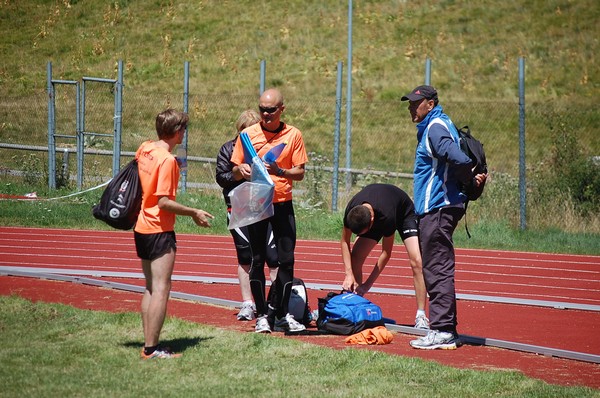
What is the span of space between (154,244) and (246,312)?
87.0 inches

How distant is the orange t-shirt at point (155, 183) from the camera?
768 cm

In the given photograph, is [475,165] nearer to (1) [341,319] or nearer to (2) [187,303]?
(1) [341,319]

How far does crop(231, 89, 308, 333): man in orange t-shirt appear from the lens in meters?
8.87

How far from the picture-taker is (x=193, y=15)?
44594 millimetres

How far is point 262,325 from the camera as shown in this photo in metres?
9.03

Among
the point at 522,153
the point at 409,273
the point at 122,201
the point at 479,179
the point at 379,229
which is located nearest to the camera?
the point at 122,201

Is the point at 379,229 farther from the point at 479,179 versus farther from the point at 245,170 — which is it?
the point at 245,170

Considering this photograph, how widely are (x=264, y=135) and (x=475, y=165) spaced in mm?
1827

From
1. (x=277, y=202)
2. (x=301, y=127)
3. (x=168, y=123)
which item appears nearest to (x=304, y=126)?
(x=301, y=127)

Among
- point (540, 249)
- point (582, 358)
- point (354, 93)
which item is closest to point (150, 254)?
point (582, 358)

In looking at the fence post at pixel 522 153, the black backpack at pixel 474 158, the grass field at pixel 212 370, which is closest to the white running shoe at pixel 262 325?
the grass field at pixel 212 370

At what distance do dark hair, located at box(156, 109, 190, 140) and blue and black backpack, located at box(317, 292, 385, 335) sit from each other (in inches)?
96.5

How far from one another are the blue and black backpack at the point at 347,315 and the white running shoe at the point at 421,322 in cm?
32

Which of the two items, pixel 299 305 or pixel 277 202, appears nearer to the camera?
pixel 277 202
